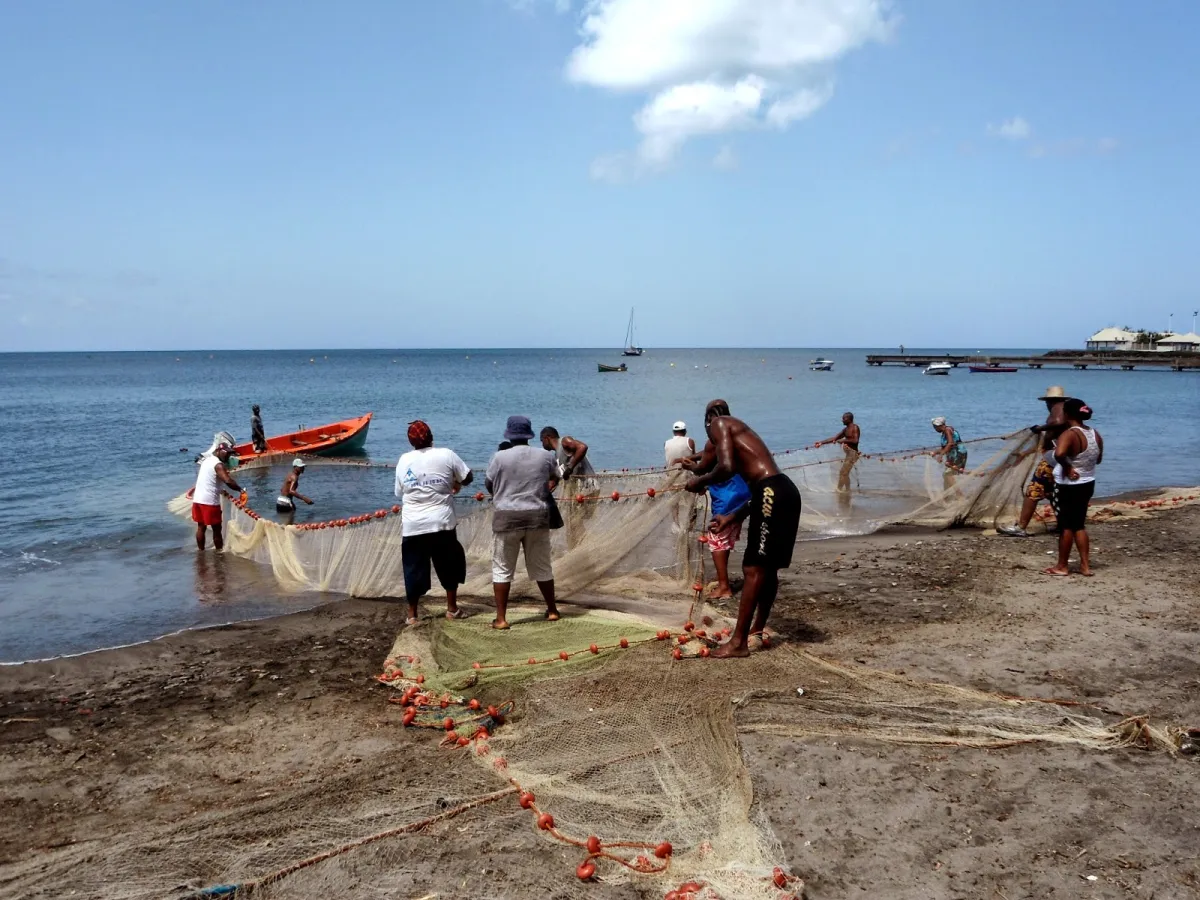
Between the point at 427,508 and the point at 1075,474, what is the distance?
5.67 m

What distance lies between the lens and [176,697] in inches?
223

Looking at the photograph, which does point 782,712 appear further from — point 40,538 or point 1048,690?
point 40,538

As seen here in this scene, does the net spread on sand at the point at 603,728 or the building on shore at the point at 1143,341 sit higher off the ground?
the building on shore at the point at 1143,341

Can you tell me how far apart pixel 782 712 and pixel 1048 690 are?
5.50 feet

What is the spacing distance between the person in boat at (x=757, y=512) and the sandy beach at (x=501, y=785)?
2.36ft

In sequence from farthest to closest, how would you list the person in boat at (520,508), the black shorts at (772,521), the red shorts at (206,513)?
1. the red shorts at (206,513)
2. the person in boat at (520,508)
3. the black shorts at (772,521)

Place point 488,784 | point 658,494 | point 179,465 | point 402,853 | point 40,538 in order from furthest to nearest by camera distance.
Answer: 1. point 179,465
2. point 40,538
3. point 658,494
4. point 488,784
5. point 402,853

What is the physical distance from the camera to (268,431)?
35062 mm

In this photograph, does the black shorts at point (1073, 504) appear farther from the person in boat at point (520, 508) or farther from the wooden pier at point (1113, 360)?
the wooden pier at point (1113, 360)

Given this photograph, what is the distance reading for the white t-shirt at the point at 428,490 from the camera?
633 cm

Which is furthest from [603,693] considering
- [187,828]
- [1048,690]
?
[1048,690]

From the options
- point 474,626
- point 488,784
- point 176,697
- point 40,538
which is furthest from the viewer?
point 40,538

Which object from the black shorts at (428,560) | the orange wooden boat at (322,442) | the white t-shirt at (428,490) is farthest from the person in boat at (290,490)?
the white t-shirt at (428,490)

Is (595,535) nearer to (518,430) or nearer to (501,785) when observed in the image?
(518,430)
